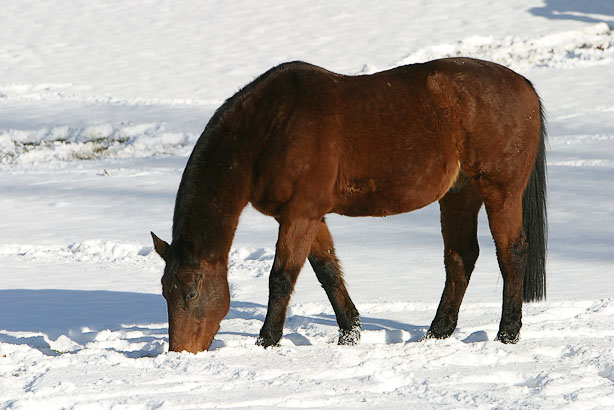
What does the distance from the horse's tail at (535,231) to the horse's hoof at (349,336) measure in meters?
1.06

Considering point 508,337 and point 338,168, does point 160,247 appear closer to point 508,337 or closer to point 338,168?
point 338,168

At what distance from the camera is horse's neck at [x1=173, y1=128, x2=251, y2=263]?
167 inches

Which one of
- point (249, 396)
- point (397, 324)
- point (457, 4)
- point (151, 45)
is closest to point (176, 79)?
point (151, 45)

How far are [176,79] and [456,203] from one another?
1049cm

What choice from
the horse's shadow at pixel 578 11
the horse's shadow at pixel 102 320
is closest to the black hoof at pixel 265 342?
the horse's shadow at pixel 102 320

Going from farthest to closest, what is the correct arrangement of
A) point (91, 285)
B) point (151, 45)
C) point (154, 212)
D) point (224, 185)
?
1. point (151, 45)
2. point (154, 212)
3. point (91, 285)
4. point (224, 185)

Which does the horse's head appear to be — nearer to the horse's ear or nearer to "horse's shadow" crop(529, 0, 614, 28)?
the horse's ear

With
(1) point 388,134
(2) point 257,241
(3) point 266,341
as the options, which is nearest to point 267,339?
(3) point 266,341

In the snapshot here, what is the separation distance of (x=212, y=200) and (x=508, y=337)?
1742mm

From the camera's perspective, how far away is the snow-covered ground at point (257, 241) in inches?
145

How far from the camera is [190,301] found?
13.7ft

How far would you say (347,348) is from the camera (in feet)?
14.0

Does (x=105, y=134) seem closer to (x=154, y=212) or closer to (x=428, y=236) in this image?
(x=154, y=212)

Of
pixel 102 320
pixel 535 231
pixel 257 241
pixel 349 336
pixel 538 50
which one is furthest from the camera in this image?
pixel 538 50
